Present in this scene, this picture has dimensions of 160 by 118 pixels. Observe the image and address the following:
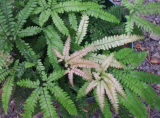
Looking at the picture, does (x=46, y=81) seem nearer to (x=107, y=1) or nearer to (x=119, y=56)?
(x=119, y=56)

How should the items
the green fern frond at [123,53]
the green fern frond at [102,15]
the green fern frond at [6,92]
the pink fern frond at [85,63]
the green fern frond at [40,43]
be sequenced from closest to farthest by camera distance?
the pink fern frond at [85,63] < the green fern frond at [6,92] < the green fern frond at [123,53] < the green fern frond at [102,15] < the green fern frond at [40,43]

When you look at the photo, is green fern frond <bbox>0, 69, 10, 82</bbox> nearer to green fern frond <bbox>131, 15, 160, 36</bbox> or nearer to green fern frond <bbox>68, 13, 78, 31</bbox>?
green fern frond <bbox>68, 13, 78, 31</bbox>

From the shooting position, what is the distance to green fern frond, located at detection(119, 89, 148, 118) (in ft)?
7.32

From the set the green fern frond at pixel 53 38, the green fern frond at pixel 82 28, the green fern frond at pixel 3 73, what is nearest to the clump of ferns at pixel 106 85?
the green fern frond at pixel 82 28

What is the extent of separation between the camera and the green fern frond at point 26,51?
2.37m

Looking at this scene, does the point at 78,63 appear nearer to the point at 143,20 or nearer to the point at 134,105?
the point at 134,105

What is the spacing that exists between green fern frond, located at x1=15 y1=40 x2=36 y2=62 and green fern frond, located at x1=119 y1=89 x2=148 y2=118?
132 centimetres

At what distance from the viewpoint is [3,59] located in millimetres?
2223

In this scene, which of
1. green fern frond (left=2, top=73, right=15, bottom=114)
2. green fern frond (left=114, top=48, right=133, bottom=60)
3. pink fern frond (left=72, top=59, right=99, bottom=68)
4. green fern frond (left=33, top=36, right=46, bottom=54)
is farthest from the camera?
green fern frond (left=33, top=36, right=46, bottom=54)

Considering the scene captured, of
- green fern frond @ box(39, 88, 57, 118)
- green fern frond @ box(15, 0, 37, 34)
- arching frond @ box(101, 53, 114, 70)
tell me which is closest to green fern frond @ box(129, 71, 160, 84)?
arching frond @ box(101, 53, 114, 70)

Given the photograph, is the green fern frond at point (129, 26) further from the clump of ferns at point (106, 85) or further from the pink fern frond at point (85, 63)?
the pink fern frond at point (85, 63)

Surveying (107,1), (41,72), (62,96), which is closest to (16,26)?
(41,72)

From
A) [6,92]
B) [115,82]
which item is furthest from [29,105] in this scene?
[115,82]

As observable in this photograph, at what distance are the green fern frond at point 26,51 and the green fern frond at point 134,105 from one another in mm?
1323
